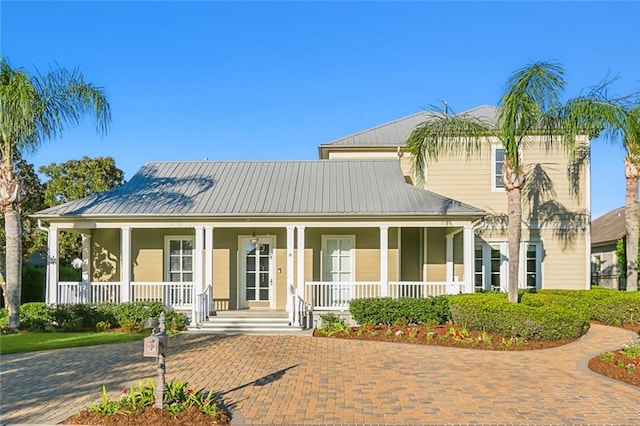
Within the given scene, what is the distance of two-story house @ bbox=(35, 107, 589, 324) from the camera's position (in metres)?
15.9

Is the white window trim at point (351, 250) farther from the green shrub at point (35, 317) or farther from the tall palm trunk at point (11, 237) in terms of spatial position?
the tall palm trunk at point (11, 237)

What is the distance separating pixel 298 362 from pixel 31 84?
1048 cm

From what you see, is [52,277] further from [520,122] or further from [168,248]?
[520,122]

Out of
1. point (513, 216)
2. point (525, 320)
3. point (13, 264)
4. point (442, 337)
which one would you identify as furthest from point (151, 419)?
point (513, 216)

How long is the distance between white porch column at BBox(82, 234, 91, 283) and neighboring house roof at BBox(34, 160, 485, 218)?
1.35 metres

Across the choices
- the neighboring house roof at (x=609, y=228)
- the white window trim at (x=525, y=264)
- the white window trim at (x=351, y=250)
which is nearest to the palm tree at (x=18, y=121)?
the white window trim at (x=351, y=250)

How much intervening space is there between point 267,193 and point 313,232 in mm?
2034

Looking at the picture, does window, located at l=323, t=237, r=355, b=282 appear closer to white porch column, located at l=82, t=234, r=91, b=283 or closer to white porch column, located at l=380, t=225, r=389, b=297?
white porch column, located at l=380, t=225, r=389, b=297

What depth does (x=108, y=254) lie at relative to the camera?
17.9m

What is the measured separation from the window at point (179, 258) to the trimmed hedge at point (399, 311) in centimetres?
630

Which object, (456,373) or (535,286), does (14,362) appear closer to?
(456,373)

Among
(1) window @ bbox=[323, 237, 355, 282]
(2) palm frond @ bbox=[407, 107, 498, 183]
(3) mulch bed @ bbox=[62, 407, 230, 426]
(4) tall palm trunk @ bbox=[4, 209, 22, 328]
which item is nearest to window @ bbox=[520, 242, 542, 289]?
(2) palm frond @ bbox=[407, 107, 498, 183]

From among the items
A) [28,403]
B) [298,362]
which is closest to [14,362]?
[28,403]

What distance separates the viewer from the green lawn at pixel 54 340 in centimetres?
1217
